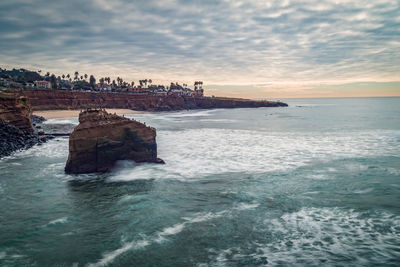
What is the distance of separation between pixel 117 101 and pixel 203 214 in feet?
360

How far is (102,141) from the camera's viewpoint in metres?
16.5

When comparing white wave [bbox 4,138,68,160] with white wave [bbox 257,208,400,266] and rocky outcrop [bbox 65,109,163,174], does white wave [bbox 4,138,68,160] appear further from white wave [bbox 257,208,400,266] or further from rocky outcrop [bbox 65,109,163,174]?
white wave [bbox 257,208,400,266]

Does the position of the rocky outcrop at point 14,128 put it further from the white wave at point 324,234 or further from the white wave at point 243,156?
the white wave at point 324,234

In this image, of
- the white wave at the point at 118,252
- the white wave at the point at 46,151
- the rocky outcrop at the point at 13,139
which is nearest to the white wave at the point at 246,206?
the white wave at the point at 118,252

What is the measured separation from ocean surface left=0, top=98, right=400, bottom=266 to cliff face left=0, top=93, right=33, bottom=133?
11.7 metres

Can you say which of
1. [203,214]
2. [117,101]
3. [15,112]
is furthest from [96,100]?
[203,214]

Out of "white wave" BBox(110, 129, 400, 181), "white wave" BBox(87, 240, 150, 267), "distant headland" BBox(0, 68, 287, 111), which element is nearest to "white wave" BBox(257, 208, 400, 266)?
"white wave" BBox(87, 240, 150, 267)

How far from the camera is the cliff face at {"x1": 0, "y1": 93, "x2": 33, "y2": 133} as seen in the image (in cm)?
2964

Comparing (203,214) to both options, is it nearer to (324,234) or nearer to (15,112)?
(324,234)

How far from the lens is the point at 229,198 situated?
1313 centimetres

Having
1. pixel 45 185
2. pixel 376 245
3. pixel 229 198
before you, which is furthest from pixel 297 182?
pixel 45 185

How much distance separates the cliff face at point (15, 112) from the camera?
2964 cm

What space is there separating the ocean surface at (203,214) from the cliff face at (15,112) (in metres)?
11.7

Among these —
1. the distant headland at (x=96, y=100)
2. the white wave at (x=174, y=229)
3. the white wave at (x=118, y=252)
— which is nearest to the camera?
the white wave at (x=118, y=252)
